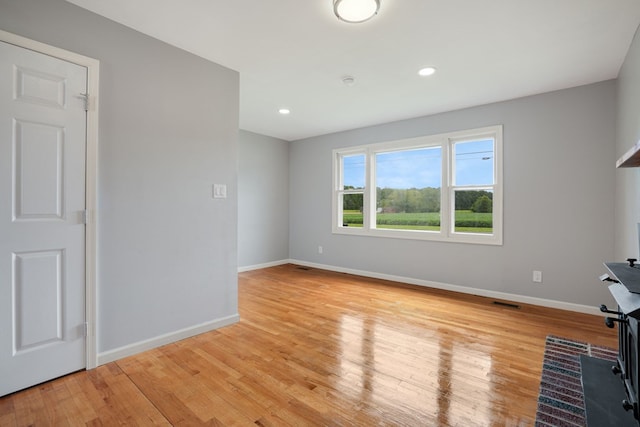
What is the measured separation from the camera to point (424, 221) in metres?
4.69

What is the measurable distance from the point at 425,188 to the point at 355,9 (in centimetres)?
313

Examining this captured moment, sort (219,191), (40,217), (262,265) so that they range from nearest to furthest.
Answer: (40,217), (219,191), (262,265)

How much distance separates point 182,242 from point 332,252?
11.1 feet

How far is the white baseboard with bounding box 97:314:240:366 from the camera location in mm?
2268

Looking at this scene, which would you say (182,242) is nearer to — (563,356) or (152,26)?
(152,26)

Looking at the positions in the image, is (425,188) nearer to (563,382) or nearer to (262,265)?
(563,382)

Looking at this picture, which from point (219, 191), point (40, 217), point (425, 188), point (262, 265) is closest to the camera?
point (40, 217)

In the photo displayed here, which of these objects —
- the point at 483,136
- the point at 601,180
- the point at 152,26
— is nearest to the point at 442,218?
the point at 483,136

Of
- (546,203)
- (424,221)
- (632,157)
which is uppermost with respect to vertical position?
(632,157)

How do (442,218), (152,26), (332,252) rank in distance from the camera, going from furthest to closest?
(332,252) → (442,218) → (152,26)

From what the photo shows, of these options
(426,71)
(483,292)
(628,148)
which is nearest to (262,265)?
A: (483,292)

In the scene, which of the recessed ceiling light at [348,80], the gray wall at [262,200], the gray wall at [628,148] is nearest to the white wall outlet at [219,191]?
the recessed ceiling light at [348,80]

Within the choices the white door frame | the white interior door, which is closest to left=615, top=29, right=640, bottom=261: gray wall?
the white door frame

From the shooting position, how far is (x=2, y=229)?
1.83 meters
